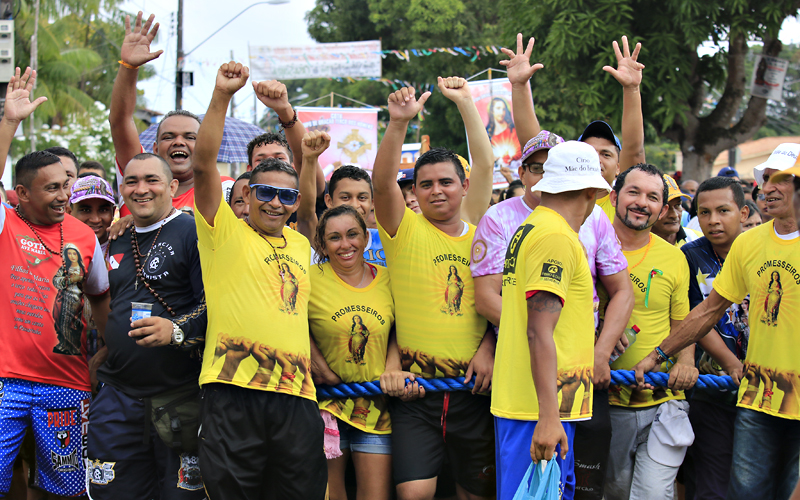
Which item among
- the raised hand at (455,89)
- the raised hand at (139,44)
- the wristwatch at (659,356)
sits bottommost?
the wristwatch at (659,356)

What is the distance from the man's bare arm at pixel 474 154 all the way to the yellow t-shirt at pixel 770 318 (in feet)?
5.05

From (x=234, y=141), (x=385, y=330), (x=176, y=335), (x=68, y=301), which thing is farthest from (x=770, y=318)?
(x=234, y=141)

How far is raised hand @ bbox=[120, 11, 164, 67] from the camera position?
436 centimetres

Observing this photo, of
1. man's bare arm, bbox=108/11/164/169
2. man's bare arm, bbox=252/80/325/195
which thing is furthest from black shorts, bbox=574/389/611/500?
man's bare arm, bbox=108/11/164/169

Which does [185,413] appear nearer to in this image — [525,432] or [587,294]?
[525,432]

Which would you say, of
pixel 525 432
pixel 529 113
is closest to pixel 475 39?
pixel 529 113

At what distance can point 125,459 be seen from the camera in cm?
374

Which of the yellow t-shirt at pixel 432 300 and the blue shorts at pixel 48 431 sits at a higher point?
the yellow t-shirt at pixel 432 300

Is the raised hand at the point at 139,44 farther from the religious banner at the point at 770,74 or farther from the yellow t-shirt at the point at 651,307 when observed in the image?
the religious banner at the point at 770,74

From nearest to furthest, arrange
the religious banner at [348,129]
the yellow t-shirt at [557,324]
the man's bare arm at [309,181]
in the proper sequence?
the yellow t-shirt at [557,324], the man's bare arm at [309,181], the religious banner at [348,129]

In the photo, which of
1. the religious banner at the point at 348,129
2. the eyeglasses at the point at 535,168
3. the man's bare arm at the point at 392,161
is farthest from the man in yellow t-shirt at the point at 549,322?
the religious banner at the point at 348,129

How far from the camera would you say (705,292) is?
4.51 metres

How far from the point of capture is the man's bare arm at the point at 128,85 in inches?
172

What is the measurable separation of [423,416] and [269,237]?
136cm
